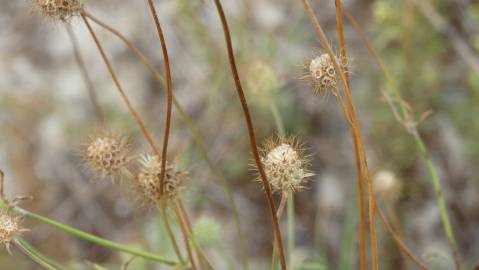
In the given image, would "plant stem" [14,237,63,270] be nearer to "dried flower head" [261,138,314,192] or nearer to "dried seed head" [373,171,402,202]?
"dried flower head" [261,138,314,192]

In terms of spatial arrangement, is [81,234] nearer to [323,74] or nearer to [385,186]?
[323,74]

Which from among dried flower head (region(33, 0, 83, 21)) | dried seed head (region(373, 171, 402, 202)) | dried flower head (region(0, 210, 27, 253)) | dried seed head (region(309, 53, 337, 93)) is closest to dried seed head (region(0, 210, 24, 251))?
dried flower head (region(0, 210, 27, 253))

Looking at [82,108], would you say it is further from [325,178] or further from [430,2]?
[430,2]

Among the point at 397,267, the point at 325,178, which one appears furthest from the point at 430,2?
the point at 397,267

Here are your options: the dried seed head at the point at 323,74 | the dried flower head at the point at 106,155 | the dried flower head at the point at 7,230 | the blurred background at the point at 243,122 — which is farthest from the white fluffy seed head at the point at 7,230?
the blurred background at the point at 243,122

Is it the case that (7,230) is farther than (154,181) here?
No

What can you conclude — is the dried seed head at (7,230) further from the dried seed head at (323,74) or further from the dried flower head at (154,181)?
the dried seed head at (323,74)

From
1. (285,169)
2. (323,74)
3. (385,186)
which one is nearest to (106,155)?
(285,169)
